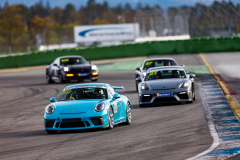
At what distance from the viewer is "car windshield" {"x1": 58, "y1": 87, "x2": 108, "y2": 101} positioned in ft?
36.2

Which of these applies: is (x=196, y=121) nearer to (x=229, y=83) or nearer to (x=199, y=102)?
(x=199, y=102)

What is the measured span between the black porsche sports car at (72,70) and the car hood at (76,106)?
13.9 meters

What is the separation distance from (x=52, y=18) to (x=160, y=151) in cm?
11536

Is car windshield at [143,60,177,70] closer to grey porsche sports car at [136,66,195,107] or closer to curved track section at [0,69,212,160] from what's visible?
grey porsche sports car at [136,66,195,107]

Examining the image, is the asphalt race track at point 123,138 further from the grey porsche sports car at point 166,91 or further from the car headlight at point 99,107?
the car headlight at point 99,107

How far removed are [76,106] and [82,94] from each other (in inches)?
34.4

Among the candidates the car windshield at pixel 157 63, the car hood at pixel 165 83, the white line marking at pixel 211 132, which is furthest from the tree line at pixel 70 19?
the white line marking at pixel 211 132

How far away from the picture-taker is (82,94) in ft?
36.6

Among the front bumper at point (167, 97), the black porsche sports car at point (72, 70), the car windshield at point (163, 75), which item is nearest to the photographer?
the front bumper at point (167, 97)

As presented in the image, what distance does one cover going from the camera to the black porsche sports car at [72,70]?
24.6 metres

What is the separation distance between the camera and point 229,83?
21.3 m

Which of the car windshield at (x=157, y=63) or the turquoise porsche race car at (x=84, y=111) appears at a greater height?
the turquoise porsche race car at (x=84, y=111)

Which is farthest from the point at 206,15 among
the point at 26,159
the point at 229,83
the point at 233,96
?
the point at 26,159

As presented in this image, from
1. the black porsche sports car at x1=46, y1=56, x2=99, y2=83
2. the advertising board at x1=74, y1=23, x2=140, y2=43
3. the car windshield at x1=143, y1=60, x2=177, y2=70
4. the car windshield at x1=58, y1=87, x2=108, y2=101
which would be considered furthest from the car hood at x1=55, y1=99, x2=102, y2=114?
the advertising board at x1=74, y1=23, x2=140, y2=43
